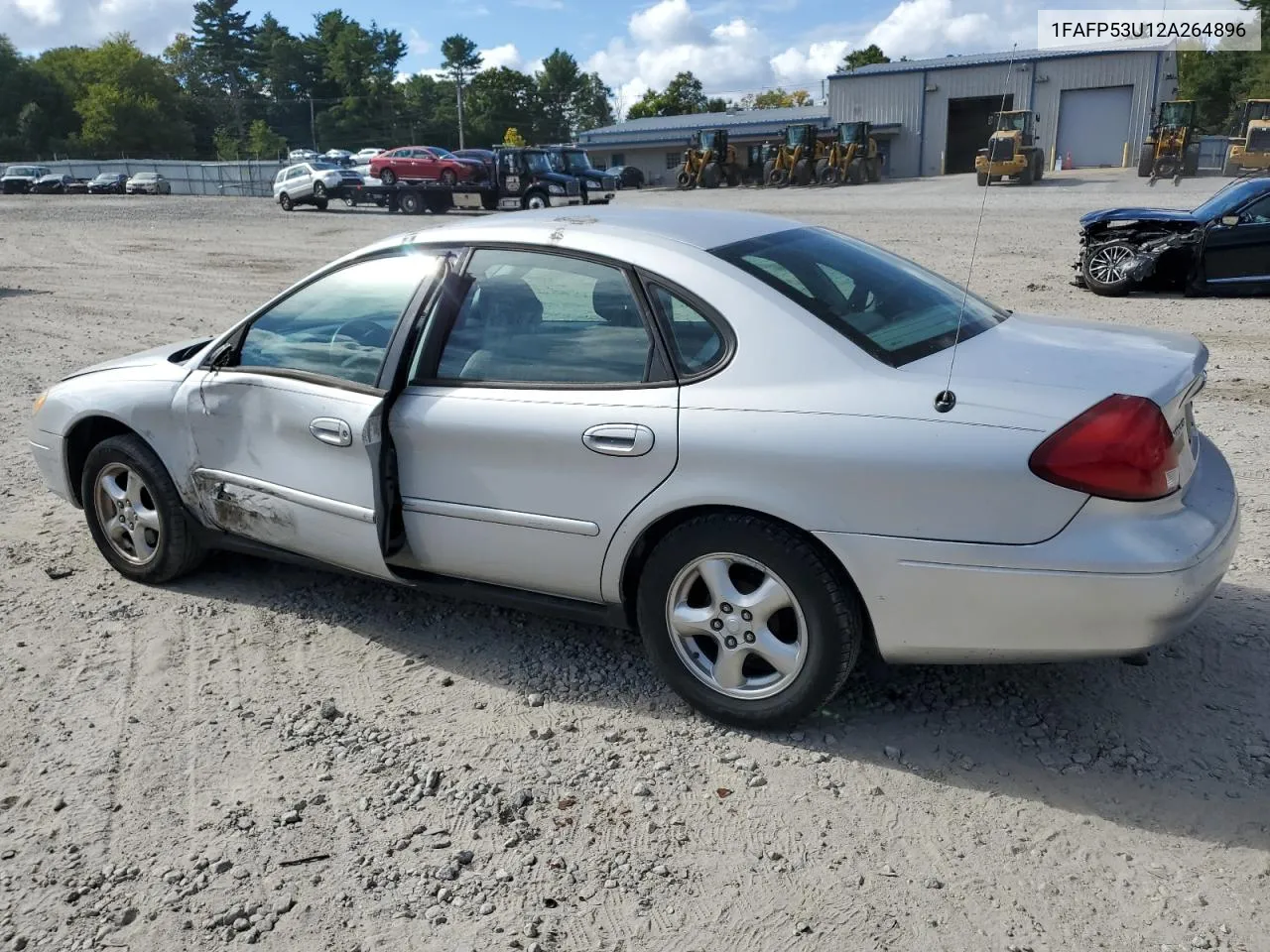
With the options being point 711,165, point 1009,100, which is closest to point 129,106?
point 711,165

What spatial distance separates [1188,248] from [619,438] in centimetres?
1132

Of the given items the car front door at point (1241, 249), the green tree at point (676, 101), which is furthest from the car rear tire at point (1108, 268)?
the green tree at point (676, 101)

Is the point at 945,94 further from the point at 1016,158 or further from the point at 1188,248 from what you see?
the point at 1188,248

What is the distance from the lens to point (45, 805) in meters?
3.16

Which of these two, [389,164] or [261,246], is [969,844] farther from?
[389,164]

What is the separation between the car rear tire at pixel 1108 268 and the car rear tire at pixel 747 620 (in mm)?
10829

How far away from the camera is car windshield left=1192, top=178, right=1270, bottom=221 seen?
1195 cm

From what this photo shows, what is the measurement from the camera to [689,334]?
3.29 metres

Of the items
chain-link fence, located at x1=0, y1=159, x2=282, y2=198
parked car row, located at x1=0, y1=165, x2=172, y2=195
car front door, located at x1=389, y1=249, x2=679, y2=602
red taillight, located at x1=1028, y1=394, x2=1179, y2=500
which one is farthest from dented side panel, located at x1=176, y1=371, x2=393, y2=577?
parked car row, located at x1=0, y1=165, x2=172, y2=195

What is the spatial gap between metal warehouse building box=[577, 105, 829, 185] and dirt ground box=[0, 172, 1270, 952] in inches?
2337

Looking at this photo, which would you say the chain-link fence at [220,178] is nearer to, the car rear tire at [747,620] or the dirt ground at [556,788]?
the dirt ground at [556,788]

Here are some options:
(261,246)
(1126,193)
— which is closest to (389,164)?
(261,246)

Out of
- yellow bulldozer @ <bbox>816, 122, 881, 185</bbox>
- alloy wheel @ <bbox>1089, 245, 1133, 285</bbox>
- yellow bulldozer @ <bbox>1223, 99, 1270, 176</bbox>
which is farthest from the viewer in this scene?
yellow bulldozer @ <bbox>816, 122, 881, 185</bbox>

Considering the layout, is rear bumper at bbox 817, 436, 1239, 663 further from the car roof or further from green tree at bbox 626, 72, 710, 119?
green tree at bbox 626, 72, 710, 119
